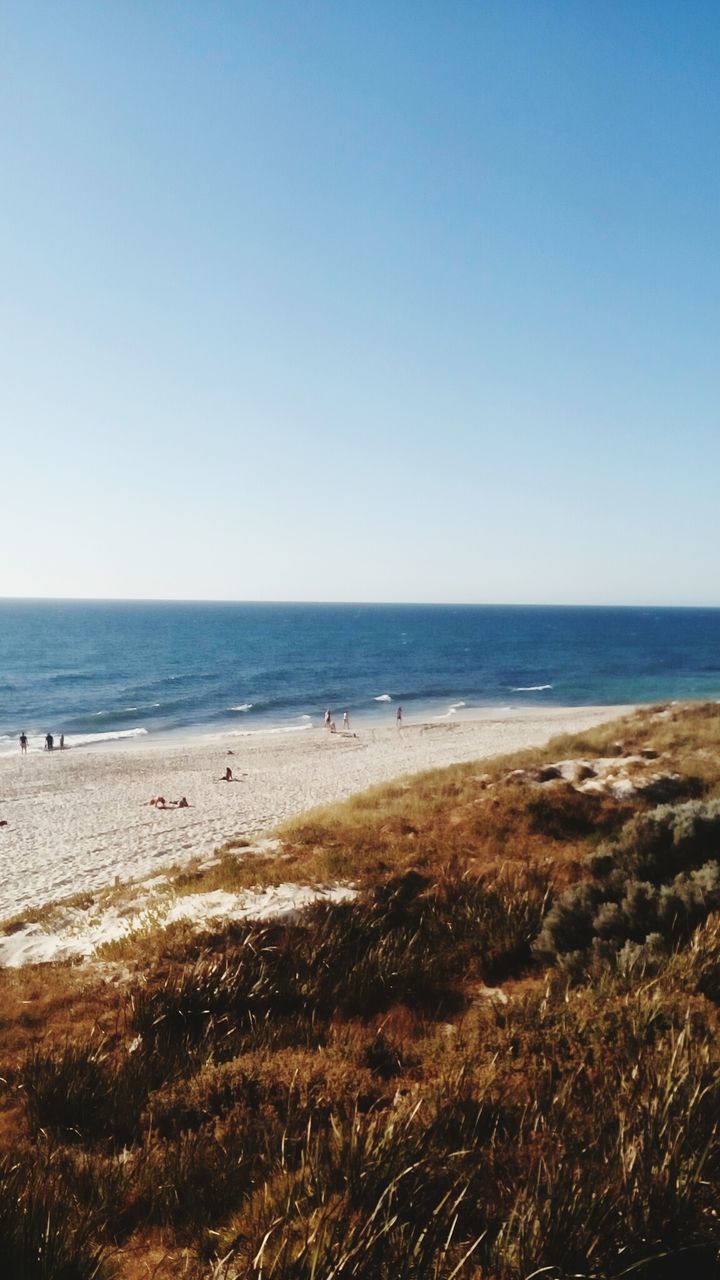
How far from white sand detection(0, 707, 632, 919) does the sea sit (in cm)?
712

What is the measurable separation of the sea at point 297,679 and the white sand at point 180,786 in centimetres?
712

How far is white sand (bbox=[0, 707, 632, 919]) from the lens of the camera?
1780 cm

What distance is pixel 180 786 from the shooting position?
96.4 feet

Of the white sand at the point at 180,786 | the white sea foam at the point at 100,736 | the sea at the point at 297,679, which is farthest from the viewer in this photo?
the sea at the point at 297,679

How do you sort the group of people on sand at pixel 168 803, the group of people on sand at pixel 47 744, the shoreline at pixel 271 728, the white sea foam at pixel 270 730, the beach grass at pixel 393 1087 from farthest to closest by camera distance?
1. the white sea foam at pixel 270 730
2. the shoreline at pixel 271 728
3. the group of people on sand at pixel 47 744
4. the group of people on sand at pixel 168 803
5. the beach grass at pixel 393 1087

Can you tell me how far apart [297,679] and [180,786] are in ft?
144

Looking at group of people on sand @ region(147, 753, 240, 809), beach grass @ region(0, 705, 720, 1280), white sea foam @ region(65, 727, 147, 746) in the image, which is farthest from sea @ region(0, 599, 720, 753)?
beach grass @ region(0, 705, 720, 1280)

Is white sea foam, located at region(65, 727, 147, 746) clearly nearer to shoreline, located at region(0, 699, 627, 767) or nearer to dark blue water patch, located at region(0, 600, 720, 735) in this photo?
shoreline, located at region(0, 699, 627, 767)

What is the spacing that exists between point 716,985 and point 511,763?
41.8 feet

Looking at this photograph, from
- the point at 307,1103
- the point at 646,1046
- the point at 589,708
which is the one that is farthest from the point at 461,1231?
the point at 589,708

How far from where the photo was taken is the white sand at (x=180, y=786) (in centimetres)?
1780

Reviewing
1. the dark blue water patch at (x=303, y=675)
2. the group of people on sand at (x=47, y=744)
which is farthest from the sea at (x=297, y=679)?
the group of people on sand at (x=47, y=744)

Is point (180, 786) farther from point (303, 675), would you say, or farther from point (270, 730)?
point (303, 675)

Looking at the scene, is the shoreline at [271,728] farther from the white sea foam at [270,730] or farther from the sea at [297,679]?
the sea at [297,679]
